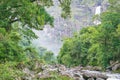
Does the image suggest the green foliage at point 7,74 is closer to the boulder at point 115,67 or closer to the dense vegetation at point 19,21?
the dense vegetation at point 19,21

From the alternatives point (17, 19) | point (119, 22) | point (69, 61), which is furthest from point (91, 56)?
point (17, 19)

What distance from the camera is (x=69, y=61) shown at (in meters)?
73.2

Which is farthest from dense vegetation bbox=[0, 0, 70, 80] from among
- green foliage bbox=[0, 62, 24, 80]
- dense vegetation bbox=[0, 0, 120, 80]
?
green foliage bbox=[0, 62, 24, 80]

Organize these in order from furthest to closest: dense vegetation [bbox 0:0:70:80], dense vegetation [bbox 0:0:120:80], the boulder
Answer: the boulder
dense vegetation [bbox 0:0:70:80]
dense vegetation [bbox 0:0:120:80]

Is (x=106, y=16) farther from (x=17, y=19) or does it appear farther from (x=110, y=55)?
(x=17, y=19)

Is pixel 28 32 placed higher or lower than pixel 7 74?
lower

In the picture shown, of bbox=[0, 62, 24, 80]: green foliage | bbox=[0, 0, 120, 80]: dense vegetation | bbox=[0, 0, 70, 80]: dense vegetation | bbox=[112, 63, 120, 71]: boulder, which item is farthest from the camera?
bbox=[112, 63, 120, 71]: boulder

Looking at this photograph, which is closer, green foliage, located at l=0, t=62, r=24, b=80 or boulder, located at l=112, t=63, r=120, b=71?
green foliage, located at l=0, t=62, r=24, b=80

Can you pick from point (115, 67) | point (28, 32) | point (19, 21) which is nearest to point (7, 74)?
point (19, 21)

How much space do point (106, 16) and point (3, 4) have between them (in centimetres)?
3509

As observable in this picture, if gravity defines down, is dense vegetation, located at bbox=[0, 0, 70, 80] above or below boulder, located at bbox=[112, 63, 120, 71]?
above

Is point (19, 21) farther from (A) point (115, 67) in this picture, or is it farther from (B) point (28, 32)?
(A) point (115, 67)

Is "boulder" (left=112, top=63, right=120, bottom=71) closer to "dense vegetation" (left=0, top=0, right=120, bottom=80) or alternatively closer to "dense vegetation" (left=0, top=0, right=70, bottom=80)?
"dense vegetation" (left=0, top=0, right=120, bottom=80)

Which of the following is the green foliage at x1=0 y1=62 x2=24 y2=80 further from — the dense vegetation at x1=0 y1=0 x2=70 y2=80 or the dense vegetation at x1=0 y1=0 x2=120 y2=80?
the dense vegetation at x1=0 y1=0 x2=70 y2=80
